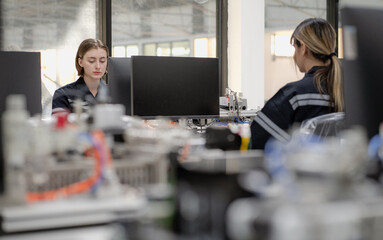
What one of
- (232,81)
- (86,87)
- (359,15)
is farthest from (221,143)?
(232,81)

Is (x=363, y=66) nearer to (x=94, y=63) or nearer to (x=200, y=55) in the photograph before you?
(x=94, y=63)

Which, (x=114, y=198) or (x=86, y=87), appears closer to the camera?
(x=114, y=198)

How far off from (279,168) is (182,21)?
16.4 ft

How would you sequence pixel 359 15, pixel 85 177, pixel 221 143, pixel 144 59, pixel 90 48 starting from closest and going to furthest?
pixel 85 177
pixel 359 15
pixel 221 143
pixel 144 59
pixel 90 48

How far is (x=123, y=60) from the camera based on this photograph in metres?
2.58

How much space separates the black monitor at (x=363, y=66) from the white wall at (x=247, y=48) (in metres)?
4.43

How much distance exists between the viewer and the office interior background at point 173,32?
4707mm

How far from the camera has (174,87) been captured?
2535 millimetres

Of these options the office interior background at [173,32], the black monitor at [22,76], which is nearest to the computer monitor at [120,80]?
the black monitor at [22,76]

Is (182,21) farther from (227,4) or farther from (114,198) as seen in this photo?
(114,198)

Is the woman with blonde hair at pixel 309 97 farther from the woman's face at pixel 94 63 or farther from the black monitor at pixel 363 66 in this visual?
the woman's face at pixel 94 63

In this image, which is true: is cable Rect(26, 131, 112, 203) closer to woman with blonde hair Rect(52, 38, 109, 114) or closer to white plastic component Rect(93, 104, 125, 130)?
white plastic component Rect(93, 104, 125, 130)

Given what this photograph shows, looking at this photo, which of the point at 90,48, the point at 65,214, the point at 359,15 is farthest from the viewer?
the point at 90,48

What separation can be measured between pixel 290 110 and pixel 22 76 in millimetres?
→ 1056
